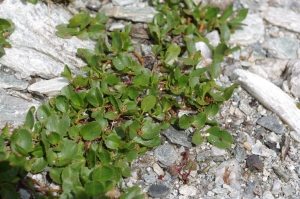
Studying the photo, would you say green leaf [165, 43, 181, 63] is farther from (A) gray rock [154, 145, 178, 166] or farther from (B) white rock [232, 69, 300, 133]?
(A) gray rock [154, 145, 178, 166]

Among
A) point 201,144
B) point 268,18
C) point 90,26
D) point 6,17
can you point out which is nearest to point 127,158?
point 201,144

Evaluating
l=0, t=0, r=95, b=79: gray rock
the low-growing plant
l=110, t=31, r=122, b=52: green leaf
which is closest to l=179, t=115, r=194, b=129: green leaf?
the low-growing plant

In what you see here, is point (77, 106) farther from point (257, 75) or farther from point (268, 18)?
point (268, 18)

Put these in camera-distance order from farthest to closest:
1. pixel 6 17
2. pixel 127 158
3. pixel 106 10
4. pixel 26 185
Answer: pixel 106 10 < pixel 6 17 < pixel 127 158 < pixel 26 185

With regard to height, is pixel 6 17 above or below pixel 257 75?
above

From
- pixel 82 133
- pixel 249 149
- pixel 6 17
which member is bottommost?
pixel 249 149

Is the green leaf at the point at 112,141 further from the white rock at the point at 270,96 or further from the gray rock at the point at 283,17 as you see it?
the gray rock at the point at 283,17

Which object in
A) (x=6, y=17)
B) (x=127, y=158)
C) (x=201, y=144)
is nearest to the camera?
(x=127, y=158)

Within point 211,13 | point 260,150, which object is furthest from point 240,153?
point 211,13

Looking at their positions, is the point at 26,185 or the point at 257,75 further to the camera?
the point at 257,75
